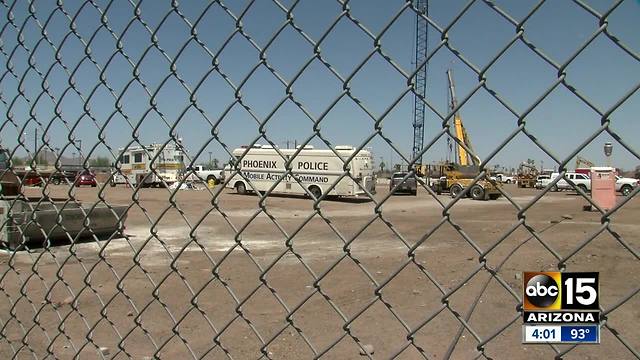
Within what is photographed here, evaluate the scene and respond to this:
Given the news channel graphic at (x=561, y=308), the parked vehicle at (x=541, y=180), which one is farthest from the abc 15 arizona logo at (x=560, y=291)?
the parked vehicle at (x=541, y=180)

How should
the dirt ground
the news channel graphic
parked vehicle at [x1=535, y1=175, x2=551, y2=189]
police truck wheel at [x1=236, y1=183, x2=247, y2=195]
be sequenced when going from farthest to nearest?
parked vehicle at [x1=535, y1=175, x2=551, y2=189], police truck wheel at [x1=236, y1=183, x2=247, y2=195], the dirt ground, the news channel graphic

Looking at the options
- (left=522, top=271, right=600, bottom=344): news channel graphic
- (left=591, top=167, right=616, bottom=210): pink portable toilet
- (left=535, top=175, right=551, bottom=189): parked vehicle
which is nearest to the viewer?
(left=522, top=271, right=600, bottom=344): news channel graphic

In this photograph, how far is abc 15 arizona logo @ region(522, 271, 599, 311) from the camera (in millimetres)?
1250

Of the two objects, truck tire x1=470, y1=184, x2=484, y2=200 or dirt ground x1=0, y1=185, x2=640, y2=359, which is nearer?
dirt ground x1=0, y1=185, x2=640, y2=359

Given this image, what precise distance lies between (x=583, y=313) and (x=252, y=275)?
6213mm

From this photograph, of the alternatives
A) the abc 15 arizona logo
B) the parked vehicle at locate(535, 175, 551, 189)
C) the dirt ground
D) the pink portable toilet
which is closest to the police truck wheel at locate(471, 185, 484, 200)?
the pink portable toilet

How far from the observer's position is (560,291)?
128 cm

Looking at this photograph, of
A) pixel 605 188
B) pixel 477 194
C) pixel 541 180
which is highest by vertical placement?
pixel 605 188

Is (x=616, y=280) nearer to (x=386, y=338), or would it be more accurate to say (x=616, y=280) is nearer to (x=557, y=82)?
(x=386, y=338)

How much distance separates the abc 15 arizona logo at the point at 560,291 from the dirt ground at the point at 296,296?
2.3 inches

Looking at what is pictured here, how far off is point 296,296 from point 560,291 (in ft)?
15.5

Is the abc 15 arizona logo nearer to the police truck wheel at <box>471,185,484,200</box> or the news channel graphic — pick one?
the news channel graphic

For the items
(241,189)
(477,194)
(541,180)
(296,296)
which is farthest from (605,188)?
(541,180)

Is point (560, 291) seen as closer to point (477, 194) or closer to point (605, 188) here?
point (605, 188)
